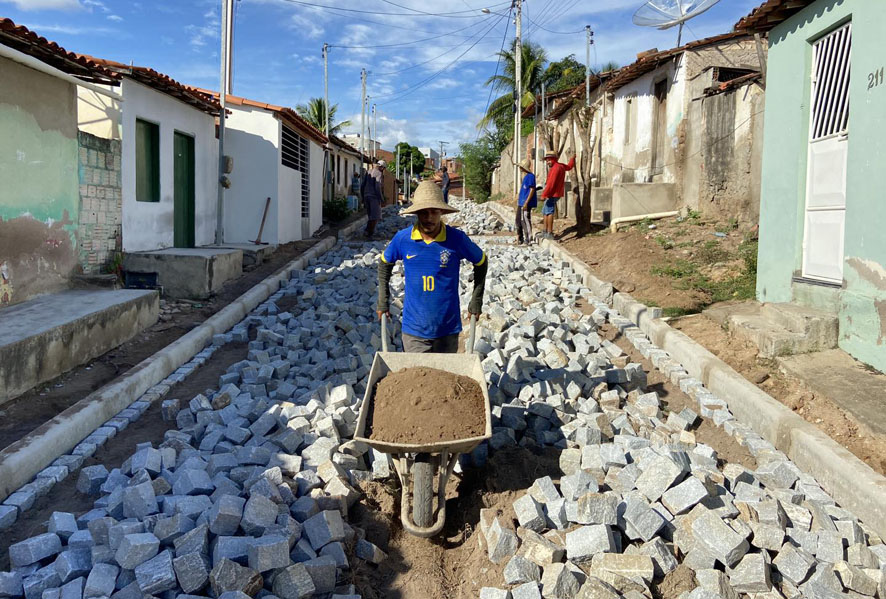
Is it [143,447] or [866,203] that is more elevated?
[866,203]

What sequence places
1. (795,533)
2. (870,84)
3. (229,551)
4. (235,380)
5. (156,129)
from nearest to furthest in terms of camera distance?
(229,551) < (795,533) < (870,84) < (235,380) < (156,129)

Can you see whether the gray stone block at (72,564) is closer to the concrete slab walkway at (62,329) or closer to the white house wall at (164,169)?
the concrete slab walkway at (62,329)

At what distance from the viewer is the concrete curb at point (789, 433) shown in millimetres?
3764

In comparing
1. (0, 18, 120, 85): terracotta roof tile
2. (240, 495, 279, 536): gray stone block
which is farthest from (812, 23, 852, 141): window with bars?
(0, 18, 120, 85): terracotta roof tile

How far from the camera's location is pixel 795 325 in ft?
20.2

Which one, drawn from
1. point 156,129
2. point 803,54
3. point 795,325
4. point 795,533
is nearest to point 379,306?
point 795,533

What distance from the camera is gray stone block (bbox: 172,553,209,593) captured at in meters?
3.02

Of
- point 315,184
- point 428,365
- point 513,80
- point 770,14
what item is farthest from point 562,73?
point 428,365

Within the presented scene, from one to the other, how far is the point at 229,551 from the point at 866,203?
5720 millimetres

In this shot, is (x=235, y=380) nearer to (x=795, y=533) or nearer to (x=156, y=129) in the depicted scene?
(x=795, y=533)

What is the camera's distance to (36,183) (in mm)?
7594

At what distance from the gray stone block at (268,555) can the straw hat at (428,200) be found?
2181mm

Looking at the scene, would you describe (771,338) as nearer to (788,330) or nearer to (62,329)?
(788,330)

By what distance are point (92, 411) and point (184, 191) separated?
315 inches
